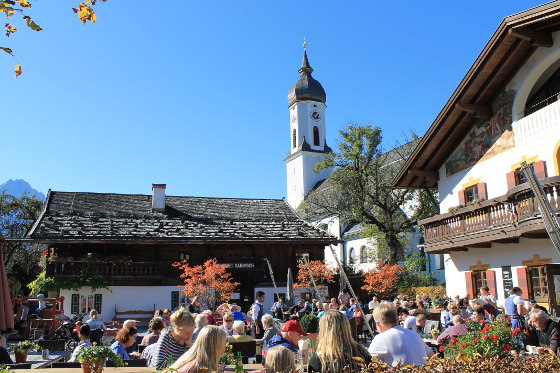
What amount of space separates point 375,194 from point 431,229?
15.8m

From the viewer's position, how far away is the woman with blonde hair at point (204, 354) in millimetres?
4820

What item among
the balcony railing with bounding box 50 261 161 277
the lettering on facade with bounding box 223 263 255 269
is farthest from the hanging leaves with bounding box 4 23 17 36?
the lettering on facade with bounding box 223 263 255 269

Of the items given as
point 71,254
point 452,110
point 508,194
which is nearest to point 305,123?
point 71,254

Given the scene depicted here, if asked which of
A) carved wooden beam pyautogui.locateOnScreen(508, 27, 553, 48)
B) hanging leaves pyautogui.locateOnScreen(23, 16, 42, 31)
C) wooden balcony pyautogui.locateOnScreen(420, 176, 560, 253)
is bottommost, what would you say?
wooden balcony pyautogui.locateOnScreen(420, 176, 560, 253)

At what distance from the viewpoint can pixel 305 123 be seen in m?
64.0

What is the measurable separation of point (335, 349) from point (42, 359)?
725 centimetres

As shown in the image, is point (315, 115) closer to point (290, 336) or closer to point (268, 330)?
point (268, 330)

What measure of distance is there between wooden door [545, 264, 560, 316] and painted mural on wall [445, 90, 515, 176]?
4.20 meters

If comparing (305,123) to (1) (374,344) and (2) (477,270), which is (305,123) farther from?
(1) (374,344)

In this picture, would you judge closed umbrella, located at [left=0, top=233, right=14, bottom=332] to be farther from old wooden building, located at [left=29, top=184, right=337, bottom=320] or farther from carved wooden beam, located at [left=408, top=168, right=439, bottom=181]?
old wooden building, located at [left=29, top=184, right=337, bottom=320]

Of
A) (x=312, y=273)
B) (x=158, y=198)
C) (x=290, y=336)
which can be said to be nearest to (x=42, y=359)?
(x=290, y=336)

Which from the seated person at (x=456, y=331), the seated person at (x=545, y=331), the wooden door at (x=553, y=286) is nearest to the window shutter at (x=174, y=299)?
the wooden door at (x=553, y=286)

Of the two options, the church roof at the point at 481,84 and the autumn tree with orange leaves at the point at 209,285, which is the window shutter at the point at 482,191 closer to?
the church roof at the point at 481,84

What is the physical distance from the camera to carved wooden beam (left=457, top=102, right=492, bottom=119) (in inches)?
748
